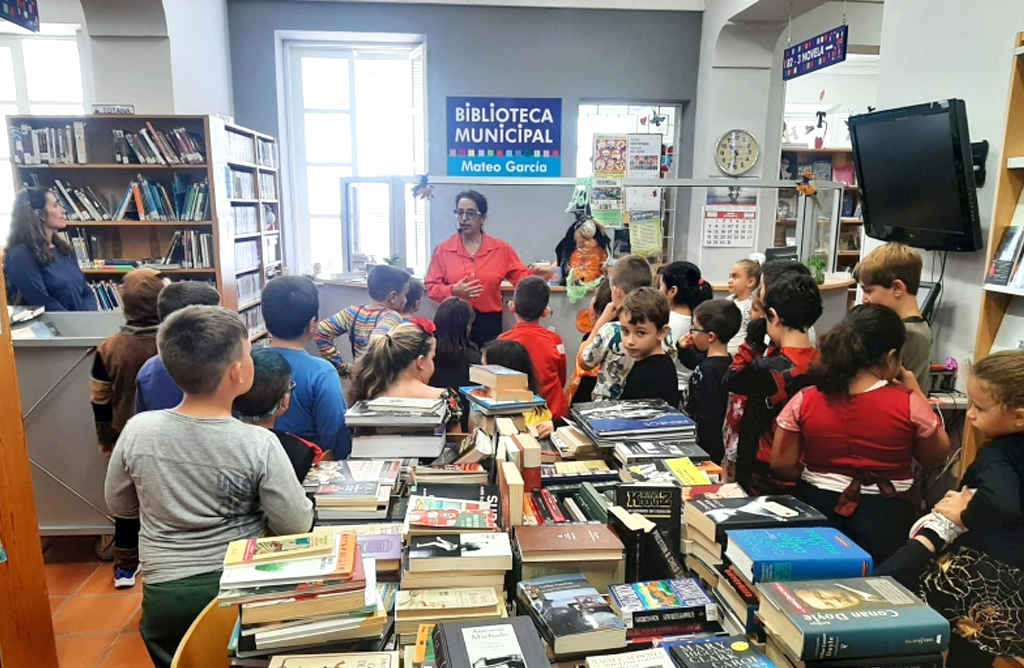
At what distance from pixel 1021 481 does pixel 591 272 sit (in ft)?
9.64

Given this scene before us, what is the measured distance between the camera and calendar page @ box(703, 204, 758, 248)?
6004 mm

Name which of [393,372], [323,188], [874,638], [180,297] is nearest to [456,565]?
[874,638]

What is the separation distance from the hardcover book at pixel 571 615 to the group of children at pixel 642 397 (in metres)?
0.63

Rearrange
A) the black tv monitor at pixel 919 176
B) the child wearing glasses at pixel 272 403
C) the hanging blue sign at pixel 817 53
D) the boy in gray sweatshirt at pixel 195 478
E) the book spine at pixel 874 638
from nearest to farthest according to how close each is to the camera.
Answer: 1. the book spine at pixel 874 638
2. the boy in gray sweatshirt at pixel 195 478
3. the child wearing glasses at pixel 272 403
4. the black tv monitor at pixel 919 176
5. the hanging blue sign at pixel 817 53

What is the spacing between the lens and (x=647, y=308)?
247 cm

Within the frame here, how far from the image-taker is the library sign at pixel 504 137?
6344 millimetres

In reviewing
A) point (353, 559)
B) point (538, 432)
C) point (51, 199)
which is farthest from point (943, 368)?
point (51, 199)

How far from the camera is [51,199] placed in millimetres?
4414

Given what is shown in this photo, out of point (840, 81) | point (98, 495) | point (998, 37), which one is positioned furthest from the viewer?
point (840, 81)

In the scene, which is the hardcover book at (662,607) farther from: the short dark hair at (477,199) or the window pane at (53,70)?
the window pane at (53,70)

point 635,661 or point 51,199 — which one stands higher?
point 51,199

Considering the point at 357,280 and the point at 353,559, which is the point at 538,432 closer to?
the point at 353,559

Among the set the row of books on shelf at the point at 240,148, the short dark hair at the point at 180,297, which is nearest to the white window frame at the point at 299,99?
the row of books on shelf at the point at 240,148

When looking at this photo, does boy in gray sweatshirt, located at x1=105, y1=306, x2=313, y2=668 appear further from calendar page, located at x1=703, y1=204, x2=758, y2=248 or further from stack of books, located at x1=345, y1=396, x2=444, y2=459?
calendar page, located at x1=703, y1=204, x2=758, y2=248
